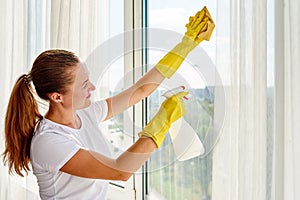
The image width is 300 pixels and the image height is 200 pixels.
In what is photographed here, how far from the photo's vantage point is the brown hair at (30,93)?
1.33m

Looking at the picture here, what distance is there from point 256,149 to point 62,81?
1.79 ft

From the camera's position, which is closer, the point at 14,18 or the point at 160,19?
the point at 160,19

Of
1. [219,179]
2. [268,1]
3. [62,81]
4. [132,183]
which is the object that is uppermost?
[268,1]

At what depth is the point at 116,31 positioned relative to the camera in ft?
6.70

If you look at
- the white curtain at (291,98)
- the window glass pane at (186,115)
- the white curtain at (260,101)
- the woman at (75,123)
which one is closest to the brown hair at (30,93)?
the woman at (75,123)

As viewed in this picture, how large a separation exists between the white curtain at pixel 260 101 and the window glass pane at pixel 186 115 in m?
0.08

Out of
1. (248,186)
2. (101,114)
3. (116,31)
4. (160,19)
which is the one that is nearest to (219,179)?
(248,186)

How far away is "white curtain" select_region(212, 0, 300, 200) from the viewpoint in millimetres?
1133

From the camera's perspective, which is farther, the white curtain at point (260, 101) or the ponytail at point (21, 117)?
the ponytail at point (21, 117)

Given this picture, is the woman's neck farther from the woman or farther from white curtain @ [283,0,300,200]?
white curtain @ [283,0,300,200]

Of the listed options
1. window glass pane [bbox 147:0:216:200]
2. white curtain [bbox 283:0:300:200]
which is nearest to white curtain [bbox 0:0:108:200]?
window glass pane [bbox 147:0:216:200]

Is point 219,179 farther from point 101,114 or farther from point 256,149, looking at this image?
point 101,114

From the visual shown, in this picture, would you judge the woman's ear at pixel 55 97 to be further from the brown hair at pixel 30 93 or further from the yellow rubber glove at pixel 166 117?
the yellow rubber glove at pixel 166 117

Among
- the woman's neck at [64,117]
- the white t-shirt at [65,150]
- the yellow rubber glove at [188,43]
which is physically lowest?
the white t-shirt at [65,150]
